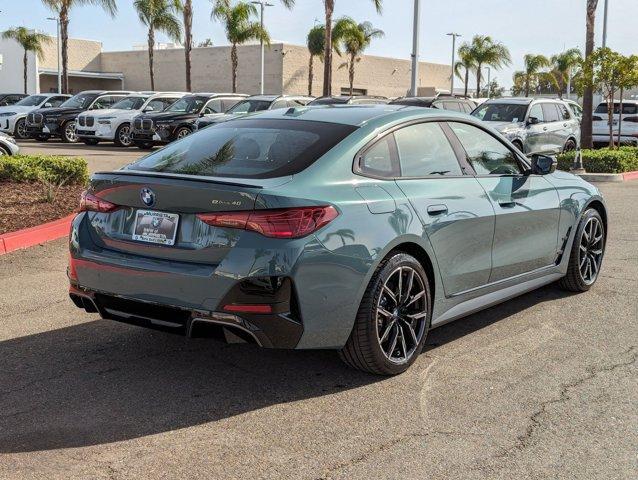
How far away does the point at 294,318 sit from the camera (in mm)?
4422

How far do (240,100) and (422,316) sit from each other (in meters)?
22.1

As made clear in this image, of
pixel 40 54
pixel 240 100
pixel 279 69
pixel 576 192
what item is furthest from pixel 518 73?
pixel 576 192

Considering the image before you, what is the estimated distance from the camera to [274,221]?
438cm

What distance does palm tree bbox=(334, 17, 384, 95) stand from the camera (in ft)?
179

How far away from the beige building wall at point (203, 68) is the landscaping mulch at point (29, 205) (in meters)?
48.2

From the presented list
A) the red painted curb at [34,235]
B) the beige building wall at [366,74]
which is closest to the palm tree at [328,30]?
the beige building wall at [366,74]

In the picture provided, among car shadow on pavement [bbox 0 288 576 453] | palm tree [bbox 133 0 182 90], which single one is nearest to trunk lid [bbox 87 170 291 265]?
car shadow on pavement [bbox 0 288 576 453]

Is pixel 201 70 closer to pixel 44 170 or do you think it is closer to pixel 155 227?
pixel 44 170

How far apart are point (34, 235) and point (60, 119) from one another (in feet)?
68.6

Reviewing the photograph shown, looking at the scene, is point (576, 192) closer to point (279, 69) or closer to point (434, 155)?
point (434, 155)

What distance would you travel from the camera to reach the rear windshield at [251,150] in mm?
4867

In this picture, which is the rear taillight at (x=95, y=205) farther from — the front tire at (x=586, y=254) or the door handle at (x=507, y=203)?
the front tire at (x=586, y=254)

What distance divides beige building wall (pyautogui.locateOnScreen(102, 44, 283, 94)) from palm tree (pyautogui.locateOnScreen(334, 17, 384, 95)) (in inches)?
196

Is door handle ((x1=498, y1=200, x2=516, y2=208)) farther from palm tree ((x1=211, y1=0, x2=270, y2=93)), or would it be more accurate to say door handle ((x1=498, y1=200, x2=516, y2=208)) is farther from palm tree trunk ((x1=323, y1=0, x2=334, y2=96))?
palm tree ((x1=211, y1=0, x2=270, y2=93))
